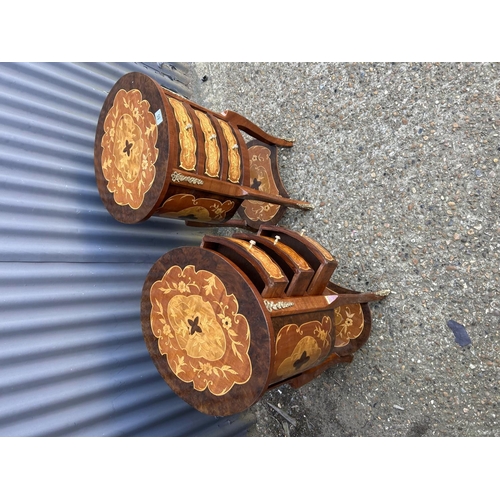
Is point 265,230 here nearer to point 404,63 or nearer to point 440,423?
point 404,63

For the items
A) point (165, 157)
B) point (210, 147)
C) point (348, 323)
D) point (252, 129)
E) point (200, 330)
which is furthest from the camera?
point (252, 129)

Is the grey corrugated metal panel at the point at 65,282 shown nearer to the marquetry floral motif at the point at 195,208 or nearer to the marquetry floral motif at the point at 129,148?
the marquetry floral motif at the point at 129,148

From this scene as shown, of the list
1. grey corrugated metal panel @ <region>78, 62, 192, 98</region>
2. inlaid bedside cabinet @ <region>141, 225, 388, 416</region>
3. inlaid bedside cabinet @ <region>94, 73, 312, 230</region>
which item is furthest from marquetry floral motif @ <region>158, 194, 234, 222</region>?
grey corrugated metal panel @ <region>78, 62, 192, 98</region>

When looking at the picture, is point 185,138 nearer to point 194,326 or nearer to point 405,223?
point 194,326

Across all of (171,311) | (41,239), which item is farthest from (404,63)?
(41,239)

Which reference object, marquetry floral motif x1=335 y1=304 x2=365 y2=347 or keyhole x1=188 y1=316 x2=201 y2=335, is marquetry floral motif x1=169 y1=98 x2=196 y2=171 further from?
marquetry floral motif x1=335 y1=304 x2=365 y2=347

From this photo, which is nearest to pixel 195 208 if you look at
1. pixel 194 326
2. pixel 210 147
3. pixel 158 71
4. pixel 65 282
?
pixel 210 147
